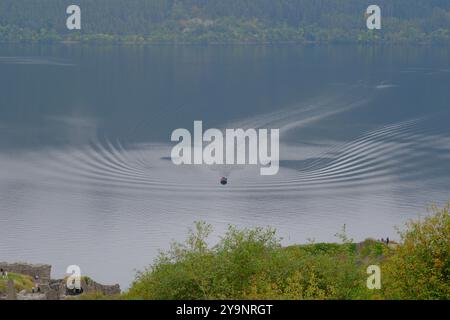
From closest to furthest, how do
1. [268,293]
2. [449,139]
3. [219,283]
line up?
[268,293] < [219,283] < [449,139]

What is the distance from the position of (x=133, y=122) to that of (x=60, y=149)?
10.5m

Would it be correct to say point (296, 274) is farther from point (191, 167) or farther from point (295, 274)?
point (191, 167)

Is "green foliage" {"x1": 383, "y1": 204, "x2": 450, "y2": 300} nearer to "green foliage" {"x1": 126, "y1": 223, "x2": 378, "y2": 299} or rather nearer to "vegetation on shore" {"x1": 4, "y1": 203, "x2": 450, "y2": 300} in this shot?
"vegetation on shore" {"x1": 4, "y1": 203, "x2": 450, "y2": 300}

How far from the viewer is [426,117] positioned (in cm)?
7369

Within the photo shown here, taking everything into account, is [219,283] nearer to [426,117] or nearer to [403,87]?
[426,117]

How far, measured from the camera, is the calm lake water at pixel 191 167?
43031 mm

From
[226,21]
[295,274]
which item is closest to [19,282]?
[295,274]

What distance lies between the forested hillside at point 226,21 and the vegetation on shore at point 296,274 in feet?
373

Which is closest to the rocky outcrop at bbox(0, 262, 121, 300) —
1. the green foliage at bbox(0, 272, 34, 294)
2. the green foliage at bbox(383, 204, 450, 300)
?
the green foliage at bbox(0, 272, 34, 294)

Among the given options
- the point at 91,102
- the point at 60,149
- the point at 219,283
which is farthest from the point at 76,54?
the point at 219,283

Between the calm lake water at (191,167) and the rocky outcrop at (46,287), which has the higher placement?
the calm lake water at (191,167)

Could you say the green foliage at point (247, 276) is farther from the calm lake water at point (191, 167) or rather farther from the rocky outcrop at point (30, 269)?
the calm lake water at point (191, 167)

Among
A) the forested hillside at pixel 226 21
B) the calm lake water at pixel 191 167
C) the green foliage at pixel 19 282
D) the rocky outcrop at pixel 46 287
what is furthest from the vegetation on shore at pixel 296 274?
the forested hillside at pixel 226 21

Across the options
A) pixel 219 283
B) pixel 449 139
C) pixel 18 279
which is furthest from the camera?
pixel 449 139
